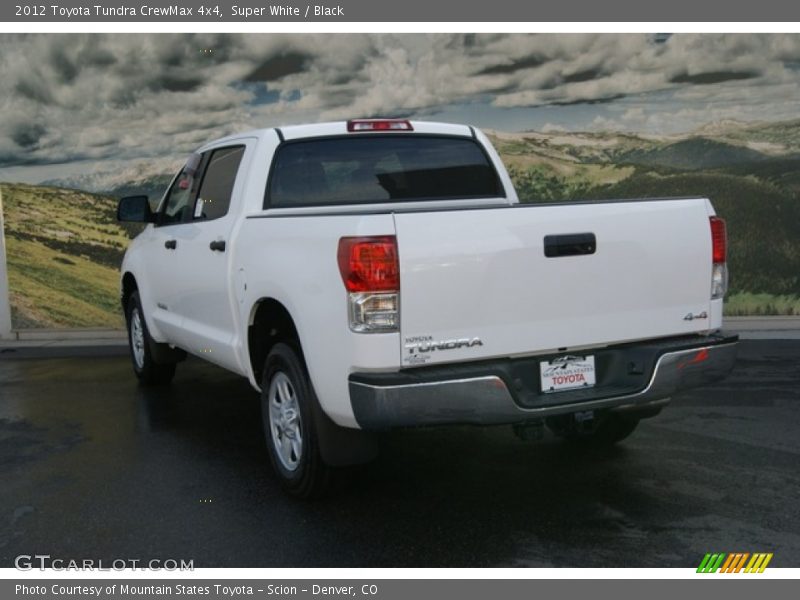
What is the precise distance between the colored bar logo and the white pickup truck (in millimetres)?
839

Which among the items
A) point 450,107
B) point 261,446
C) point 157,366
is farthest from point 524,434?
point 450,107

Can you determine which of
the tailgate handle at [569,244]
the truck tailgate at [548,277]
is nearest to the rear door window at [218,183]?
the truck tailgate at [548,277]

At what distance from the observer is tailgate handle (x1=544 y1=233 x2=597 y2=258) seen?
4324 millimetres

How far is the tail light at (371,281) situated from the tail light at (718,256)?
1.78m

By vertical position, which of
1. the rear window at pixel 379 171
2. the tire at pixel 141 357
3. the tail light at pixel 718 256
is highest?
the rear window at pixel 379 171

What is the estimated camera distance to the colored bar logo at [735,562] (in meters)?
3.96

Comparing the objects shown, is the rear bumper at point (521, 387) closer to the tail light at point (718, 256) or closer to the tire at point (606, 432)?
the tail light at point (718, 256)

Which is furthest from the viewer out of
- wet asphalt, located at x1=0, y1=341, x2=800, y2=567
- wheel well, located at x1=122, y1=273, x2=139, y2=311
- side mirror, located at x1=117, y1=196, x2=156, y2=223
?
wheel well, located at x1=122, y1=273, x2=139, y2=311

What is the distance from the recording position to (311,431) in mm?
4645

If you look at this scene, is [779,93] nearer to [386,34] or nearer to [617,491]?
[386,34]

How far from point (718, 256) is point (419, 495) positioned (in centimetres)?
202

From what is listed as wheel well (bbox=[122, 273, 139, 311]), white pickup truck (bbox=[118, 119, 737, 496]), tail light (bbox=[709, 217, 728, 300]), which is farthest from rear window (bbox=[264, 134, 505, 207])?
wheel well (bbox=[122, 273, 139, 311])

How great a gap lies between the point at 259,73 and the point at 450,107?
2421 millimetres

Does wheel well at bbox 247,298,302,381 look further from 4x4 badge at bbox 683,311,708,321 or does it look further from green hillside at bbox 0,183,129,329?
green hillside at bbox 0,183,129,329
